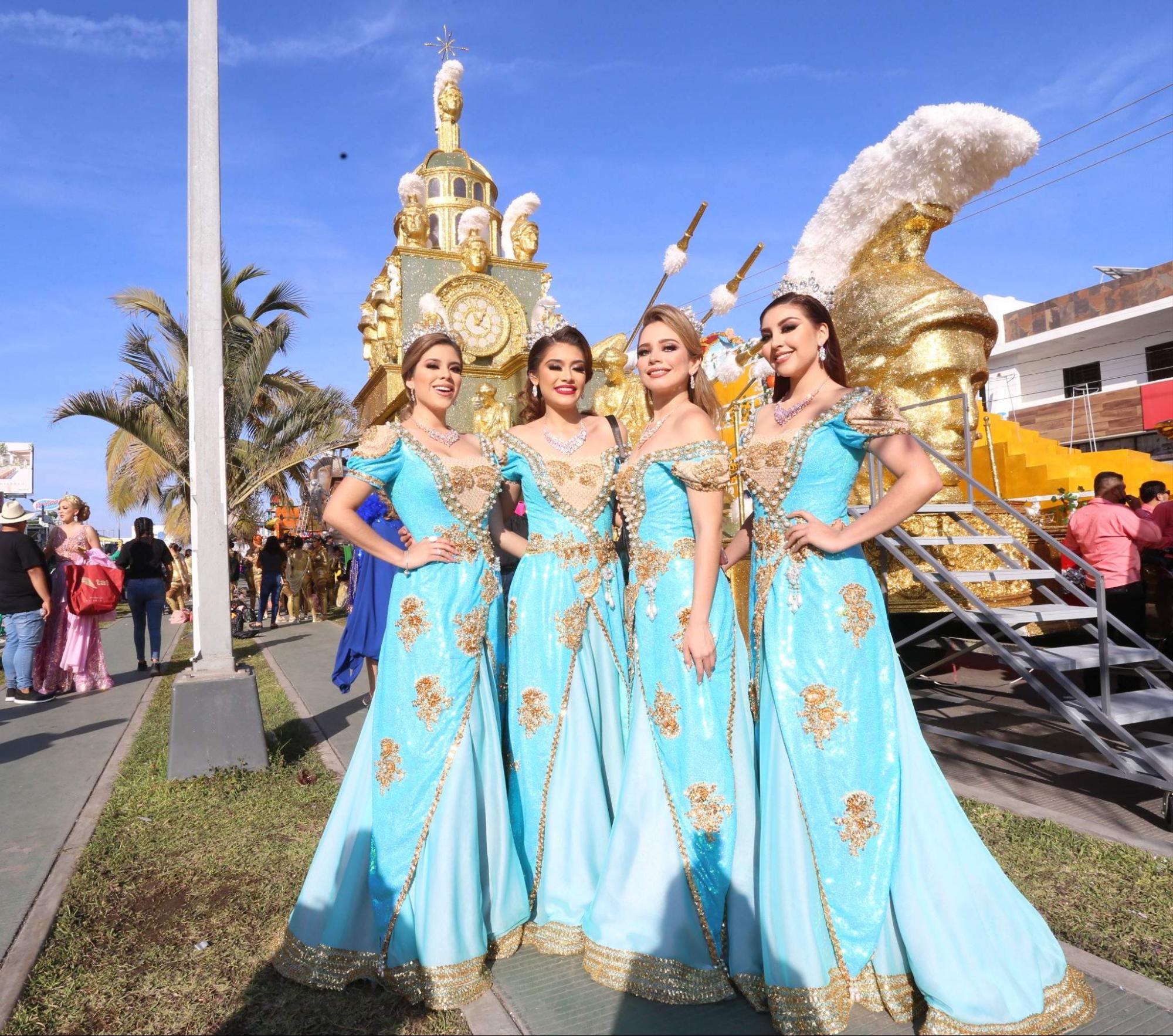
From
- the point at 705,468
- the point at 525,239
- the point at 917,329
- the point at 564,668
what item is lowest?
the point at 564,668

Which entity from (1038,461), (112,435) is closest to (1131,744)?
(1038,461)

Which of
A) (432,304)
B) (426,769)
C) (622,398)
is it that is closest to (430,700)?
(426,769)

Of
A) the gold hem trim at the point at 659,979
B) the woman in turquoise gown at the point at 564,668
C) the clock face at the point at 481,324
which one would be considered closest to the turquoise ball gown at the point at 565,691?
the woman in turquoise gown at the point at 564,668

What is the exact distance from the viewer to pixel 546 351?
2998 mm

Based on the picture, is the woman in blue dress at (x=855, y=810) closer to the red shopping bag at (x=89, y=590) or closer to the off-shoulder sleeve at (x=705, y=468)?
the off-shoulder sleeve at (x=705, y=468)

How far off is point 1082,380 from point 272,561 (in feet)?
70.3

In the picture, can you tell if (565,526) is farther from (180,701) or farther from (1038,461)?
(1038,461)

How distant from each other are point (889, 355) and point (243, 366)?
9302 millimetres

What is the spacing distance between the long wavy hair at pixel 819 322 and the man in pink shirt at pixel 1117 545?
436 cm

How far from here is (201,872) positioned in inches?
142

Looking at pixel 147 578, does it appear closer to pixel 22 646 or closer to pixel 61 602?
pixel 61 602

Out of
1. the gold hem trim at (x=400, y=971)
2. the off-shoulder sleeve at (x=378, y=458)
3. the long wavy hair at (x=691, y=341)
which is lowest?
the gold hem trim at (x=400, y=971)

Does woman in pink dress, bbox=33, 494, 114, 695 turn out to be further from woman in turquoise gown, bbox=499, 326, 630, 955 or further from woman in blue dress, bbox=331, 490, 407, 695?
woman in turquoise gown, bbox=499, 326, 630, 955

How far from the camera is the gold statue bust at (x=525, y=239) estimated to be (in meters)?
14.7
